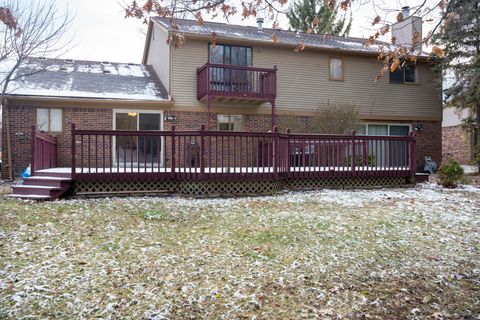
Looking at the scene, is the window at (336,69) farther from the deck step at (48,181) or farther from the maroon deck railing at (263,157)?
the deck step at (48,181)

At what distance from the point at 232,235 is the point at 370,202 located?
4.00 metres

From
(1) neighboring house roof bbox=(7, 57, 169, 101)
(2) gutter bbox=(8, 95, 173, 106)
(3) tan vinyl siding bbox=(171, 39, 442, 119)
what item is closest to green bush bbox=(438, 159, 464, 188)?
(3) tan vinyl siding bbox=(171, 39, 442, 119)

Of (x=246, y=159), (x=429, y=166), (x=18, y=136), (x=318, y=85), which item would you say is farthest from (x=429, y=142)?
(x=18, y=136)

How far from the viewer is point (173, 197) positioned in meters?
8.59

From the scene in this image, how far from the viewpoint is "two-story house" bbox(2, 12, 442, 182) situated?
1305cm

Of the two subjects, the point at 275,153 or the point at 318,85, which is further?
the point at 318,85

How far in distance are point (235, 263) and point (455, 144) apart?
2508cm

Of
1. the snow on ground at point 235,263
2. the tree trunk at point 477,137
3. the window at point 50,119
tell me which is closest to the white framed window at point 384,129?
the tree trunk at point 477,137

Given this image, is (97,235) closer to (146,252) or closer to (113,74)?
(146,252)

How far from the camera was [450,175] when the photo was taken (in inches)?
427

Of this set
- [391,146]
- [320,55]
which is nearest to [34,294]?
[391,146]

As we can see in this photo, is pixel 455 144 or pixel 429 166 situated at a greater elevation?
pixel 455 144

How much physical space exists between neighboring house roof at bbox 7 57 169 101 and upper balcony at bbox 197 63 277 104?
1556mm

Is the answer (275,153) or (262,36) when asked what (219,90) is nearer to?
(262,36)
